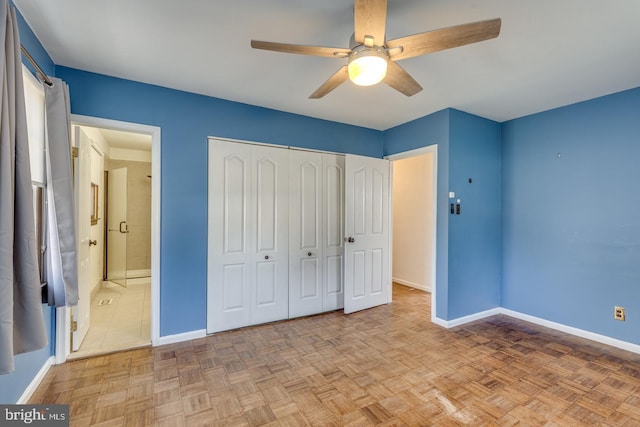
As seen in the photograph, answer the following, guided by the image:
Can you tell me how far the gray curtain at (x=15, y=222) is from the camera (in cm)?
125

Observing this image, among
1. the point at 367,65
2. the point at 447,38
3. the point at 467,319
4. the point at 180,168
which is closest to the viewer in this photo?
the point at 447,38

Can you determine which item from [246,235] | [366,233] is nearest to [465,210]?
[366,233]

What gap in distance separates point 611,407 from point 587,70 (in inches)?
101

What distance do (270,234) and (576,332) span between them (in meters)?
3.49

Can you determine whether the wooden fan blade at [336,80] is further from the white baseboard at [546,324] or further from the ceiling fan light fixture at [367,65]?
the white baseboard at [546,324]

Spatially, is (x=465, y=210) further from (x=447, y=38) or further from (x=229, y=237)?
(x=229, y=237)

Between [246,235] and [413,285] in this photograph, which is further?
[413,285]

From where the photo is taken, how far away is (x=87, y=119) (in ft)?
8.34

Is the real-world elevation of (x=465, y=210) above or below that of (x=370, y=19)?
below

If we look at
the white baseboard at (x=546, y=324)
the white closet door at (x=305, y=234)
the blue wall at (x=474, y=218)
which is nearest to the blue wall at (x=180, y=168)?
the white closet door at (x=305, y=234)

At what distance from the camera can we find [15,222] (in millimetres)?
1389

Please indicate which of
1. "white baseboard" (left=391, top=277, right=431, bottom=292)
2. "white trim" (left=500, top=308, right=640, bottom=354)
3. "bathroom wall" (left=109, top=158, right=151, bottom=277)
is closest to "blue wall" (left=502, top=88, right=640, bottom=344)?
"white trim" (left=500, top=308, right=640, bottom=354)

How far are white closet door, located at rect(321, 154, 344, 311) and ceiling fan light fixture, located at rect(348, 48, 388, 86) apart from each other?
2034mm

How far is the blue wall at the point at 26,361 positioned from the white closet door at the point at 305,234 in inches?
86.2
